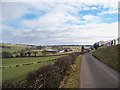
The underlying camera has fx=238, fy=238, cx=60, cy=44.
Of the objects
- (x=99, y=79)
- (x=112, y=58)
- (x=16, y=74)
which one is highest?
(x=112, y=58)

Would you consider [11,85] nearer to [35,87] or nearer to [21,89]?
[21,89]

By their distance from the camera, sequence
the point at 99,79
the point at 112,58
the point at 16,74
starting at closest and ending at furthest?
the point at 99,79, the point at 112,58, the point at 16,74

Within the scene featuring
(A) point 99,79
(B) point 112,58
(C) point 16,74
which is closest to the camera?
(A) point 99,79

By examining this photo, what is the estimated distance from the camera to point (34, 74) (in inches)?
1037

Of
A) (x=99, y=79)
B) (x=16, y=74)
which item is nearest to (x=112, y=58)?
(x=99, y=79)

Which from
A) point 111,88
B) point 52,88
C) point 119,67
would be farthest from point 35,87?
point 119,67

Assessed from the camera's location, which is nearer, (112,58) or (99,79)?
(99,79)

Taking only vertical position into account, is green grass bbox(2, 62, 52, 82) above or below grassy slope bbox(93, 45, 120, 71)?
below

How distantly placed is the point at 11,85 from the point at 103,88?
6.88 m

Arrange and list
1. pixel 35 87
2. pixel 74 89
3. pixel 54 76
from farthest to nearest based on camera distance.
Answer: pixel 54 76 → pixel 74 89 → pixel 35 87

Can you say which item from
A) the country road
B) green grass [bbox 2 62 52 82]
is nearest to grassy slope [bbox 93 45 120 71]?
the country road

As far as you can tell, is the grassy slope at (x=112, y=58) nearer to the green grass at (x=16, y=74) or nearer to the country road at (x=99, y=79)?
the country road at (x=99, y=79)

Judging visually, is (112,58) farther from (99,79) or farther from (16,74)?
(16,74)

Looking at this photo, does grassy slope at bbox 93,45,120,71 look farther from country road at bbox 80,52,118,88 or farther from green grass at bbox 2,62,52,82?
green grass at bbox 2,62,52,82
